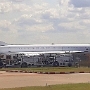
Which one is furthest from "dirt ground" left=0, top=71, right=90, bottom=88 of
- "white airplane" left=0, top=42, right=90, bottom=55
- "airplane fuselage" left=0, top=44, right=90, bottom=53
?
"airplane fuselage" left=0, top=44, right=90, bottom=53

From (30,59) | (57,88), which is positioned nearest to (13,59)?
(30,59)

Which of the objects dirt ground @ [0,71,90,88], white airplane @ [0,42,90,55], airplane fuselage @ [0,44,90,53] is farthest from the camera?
airplane fuselage @ [0,44,90,53]

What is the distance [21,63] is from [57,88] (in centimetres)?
5454

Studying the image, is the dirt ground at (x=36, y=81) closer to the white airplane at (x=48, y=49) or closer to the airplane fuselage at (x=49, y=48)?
the white airplane at (x=48, y=49)

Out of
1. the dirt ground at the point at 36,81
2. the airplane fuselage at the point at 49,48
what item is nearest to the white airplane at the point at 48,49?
the airplane fuselage at the point at 49,48

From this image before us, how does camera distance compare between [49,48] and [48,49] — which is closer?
[49,48]

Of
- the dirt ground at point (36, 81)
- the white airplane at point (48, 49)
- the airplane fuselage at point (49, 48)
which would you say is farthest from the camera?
the airplane fuselage at point (49, 48)

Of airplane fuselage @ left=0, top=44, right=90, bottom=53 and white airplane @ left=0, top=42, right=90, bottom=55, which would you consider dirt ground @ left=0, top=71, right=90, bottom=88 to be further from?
airplane fuselage @ left=0, top=44, right=90, bottom=53

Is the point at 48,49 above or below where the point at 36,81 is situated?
above

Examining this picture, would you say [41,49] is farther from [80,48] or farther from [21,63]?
[21,63]

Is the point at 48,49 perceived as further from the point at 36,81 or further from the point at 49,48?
the point at 36,81

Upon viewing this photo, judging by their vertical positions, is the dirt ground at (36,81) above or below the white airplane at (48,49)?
below

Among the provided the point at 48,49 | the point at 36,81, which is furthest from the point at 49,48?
the point at 36,81

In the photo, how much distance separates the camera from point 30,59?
8194 centimetres
